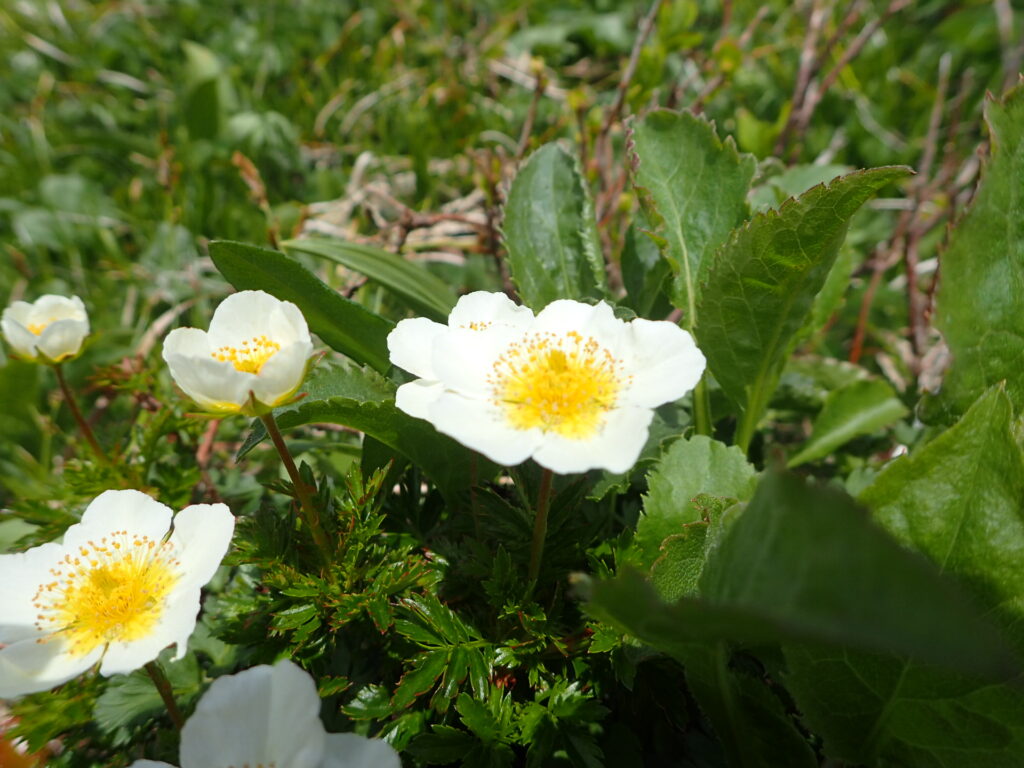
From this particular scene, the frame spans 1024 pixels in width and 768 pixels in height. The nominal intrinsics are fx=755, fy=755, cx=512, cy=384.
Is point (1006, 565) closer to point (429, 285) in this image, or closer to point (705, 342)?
point (705, 342)

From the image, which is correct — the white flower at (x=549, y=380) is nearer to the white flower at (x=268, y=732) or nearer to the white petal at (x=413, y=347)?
the white petal at (x=413, y=347)

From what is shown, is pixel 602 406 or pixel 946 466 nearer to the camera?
pixel 946 466

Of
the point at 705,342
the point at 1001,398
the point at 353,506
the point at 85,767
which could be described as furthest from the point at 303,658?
the point at 1001,398

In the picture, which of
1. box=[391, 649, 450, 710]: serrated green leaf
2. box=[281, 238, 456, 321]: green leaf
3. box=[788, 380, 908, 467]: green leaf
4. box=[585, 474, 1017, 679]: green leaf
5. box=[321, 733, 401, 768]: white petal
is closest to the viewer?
box=[585, 474, 1017, 679]: green leaf

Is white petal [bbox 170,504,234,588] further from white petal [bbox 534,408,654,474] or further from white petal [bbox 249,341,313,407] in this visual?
white petal [bbox 534,408,654,474]

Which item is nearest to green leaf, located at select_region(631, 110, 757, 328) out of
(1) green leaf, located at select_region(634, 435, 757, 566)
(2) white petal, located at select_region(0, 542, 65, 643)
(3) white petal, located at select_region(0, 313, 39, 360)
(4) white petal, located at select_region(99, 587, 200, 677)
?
(1) green leaf, located at select_region(634, 435, 757, 566)

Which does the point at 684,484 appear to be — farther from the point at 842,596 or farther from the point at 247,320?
the point at 247,320

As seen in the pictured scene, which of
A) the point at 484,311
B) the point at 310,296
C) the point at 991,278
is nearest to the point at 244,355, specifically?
the point at 310,296
